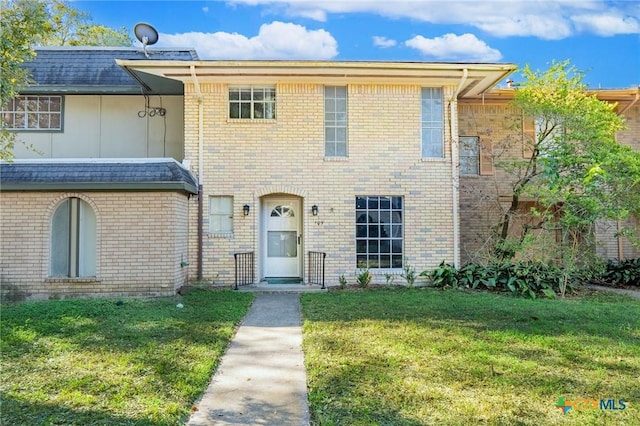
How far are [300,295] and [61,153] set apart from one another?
7.98 m

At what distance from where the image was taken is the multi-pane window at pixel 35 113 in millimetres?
11656

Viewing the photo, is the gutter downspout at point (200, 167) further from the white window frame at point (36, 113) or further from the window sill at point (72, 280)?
the white window frame at point (36, 113)

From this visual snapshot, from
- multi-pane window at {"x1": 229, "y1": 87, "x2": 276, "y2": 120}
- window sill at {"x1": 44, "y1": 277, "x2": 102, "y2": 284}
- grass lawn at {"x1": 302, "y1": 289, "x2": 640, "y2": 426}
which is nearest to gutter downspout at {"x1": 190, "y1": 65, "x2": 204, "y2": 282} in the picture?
multi-pane window at {"x1": 229, "y1": 87, "x2": 276, "y2": 120}

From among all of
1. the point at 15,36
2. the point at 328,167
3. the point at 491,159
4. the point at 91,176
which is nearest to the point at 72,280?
the point at 91,176

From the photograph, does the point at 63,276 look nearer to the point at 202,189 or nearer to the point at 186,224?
the point at 186,224

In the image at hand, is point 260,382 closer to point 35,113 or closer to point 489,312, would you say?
point 489,312

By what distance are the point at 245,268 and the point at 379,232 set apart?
3.36 metres

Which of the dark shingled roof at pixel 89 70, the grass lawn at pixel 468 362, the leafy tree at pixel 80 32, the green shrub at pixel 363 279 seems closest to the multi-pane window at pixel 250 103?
the dark shingled roof at pixel 89 70

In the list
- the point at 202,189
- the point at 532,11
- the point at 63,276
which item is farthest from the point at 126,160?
the point at 532,11

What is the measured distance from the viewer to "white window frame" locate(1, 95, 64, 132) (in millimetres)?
11656

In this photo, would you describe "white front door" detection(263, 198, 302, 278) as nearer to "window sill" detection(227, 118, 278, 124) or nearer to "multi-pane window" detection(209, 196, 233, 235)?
"multi-pane window" detection(209, 196, 233, 235)

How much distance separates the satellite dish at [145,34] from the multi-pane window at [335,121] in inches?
210

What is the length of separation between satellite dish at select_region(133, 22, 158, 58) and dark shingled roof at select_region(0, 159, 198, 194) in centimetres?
455

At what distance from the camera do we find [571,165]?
27.7 ft
